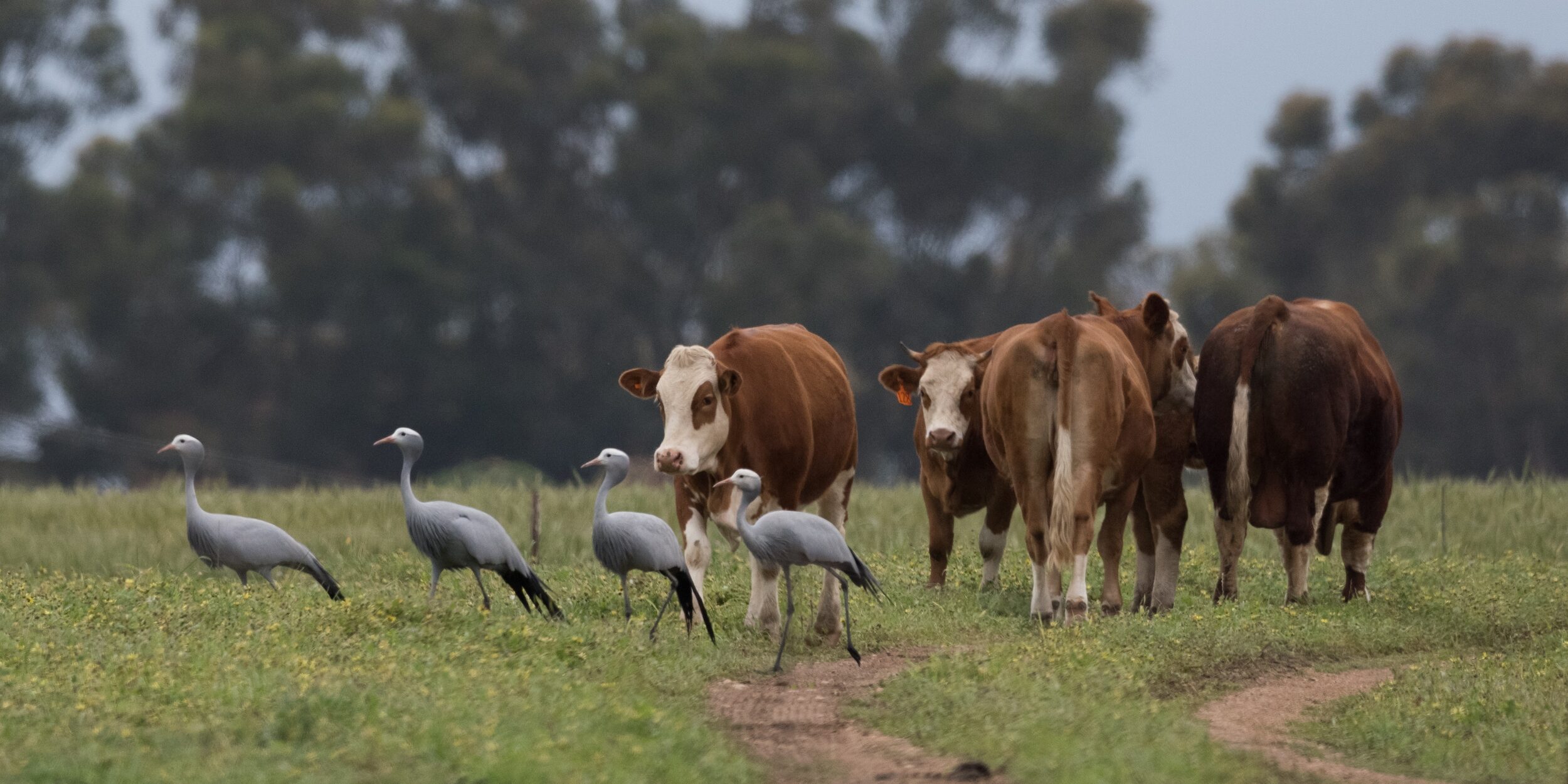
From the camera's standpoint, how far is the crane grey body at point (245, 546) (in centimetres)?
1074

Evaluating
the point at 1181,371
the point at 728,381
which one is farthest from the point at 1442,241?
the point at 728,381

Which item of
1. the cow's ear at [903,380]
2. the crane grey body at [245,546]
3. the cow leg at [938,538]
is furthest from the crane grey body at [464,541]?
the cow leg at [938,538]

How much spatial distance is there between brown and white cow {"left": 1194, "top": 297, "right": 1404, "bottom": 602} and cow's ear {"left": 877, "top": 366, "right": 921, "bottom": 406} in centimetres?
188

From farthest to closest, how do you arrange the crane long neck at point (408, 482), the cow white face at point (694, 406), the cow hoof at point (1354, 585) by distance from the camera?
the cow hoof at point (1354, 585)
the cow white face at point (694, 406)
the crane long neck at point (408, 482)

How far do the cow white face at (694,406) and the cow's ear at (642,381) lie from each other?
0.43 metres

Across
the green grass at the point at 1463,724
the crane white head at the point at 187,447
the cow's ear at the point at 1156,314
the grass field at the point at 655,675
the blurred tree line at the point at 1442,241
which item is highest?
the blurred tree line at the point at 1442,241

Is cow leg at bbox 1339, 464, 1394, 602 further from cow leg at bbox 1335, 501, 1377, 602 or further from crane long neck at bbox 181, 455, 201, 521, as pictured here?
crane long neck at bbox 181, 455, 201, 521

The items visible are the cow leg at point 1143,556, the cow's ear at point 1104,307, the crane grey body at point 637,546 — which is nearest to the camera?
the crane grey body at point 637,546

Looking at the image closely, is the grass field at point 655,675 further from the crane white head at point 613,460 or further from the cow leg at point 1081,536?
the crane white head at point 613,460

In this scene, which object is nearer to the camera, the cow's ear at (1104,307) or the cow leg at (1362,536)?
the cow's ear at (1104,307)

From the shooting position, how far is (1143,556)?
13.1 metres

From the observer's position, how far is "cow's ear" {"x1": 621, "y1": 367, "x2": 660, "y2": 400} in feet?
36.8

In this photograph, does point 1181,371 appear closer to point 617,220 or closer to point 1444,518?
point 1444,518

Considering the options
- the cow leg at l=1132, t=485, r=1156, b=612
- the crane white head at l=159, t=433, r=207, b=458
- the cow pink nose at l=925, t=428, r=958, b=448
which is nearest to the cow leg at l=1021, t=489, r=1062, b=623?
the cow pink nose at l=925, t=428, r=958, b=448
